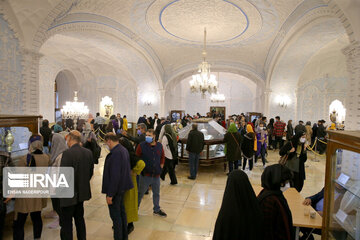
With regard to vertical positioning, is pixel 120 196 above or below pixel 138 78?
below

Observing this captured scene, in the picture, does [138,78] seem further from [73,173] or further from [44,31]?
[73,173]

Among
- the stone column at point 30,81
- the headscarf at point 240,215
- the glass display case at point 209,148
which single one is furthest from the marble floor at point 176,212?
the stone column at point 30,81

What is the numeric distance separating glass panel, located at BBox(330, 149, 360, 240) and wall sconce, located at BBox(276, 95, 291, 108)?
10533mm

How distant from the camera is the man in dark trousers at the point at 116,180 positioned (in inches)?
116

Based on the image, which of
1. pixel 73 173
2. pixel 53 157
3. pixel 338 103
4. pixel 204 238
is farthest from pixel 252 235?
pixel 338 103

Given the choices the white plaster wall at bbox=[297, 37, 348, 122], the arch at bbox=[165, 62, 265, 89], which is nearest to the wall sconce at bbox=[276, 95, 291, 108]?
the arch at bbox=[165, 62, 265, 89]

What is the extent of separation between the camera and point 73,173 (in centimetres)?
290

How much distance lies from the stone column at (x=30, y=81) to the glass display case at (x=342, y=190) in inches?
253

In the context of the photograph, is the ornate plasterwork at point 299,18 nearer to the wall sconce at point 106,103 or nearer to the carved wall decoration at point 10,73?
the carved wall decoration at point 10,73

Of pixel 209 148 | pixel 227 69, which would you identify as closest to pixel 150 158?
pixel 209 148

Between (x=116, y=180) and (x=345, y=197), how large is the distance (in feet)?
8.36

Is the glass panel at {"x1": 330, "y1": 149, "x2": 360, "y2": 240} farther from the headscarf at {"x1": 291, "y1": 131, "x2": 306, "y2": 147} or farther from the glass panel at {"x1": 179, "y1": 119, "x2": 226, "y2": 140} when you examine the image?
the glass panel at {"x1": 179, "y1": 119, "x2": 226, "y2": 140}

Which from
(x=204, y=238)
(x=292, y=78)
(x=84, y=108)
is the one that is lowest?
(x=204, y=238)

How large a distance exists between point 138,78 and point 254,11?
26.6 feet
